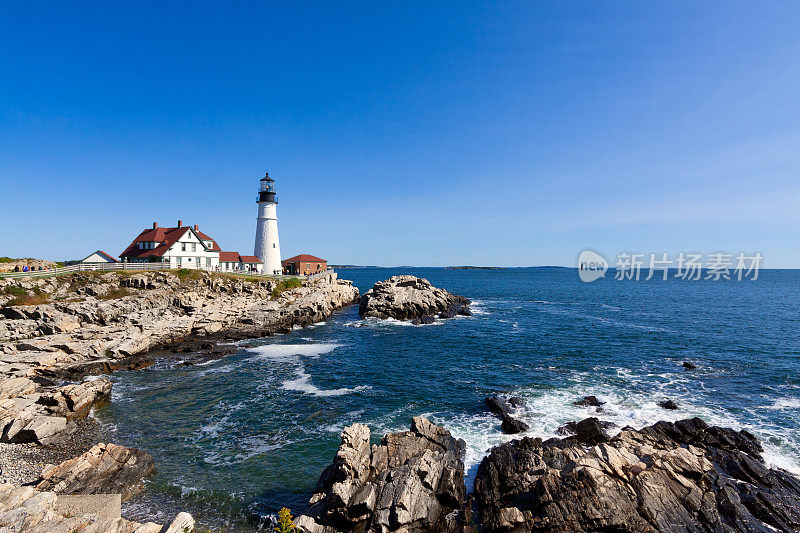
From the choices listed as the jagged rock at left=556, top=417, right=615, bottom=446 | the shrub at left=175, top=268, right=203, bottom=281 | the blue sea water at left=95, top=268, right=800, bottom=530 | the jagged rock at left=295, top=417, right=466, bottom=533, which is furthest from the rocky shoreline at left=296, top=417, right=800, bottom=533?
the shrub at left=175, top=268, right=203, bottom=281

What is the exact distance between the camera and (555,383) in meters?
28.5

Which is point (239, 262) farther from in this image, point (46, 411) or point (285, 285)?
point (46, 411)

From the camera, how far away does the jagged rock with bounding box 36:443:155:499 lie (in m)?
14.7

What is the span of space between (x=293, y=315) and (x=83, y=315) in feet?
74.9

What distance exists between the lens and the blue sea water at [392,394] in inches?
677

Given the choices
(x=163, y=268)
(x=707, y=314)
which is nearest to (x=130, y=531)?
(x=163, y=268)

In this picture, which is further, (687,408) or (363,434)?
(687,408)

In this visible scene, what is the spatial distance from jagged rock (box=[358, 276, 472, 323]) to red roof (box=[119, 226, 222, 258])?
34080 mm

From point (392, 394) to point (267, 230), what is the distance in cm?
5485

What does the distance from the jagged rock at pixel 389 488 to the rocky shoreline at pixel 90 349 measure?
4735 millimetres

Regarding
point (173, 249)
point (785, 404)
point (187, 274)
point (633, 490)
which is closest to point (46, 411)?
point (633, 490)

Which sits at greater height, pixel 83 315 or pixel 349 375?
pixel 83 315

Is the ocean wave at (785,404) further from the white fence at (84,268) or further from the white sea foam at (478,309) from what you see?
the white fence at (84,268)

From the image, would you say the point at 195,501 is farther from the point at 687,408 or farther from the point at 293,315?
the point at 293,315
